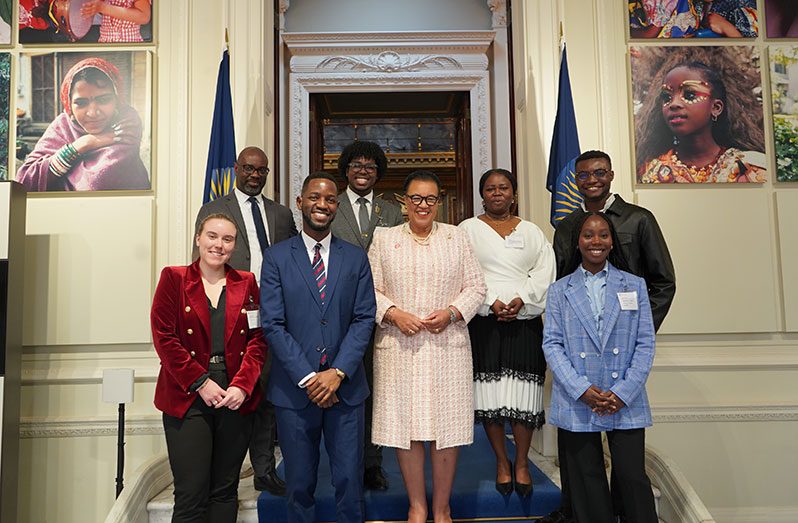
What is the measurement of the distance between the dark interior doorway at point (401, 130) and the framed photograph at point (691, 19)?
291 cm

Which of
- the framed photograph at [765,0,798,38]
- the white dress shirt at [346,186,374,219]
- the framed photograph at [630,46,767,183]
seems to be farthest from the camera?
the framed photograph at [765,0,798,38]

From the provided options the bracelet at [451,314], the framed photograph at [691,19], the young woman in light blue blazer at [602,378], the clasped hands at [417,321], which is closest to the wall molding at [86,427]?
the clasped hands at [417,321]

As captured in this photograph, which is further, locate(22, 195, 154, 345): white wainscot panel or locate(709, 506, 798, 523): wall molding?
locate(22, 195, 154, 345): white wainscot panel

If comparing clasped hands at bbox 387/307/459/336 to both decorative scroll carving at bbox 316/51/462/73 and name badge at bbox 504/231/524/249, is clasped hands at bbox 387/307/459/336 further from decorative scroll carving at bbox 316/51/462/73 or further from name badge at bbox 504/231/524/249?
decorative scroll carving at bbox 316/51/462/73

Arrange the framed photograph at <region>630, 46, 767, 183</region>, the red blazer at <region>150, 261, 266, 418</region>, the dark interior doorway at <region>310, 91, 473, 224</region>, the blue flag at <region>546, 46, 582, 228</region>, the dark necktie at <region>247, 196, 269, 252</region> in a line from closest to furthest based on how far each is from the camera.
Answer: the red blazer at <region>150, 261, 266, 418</region> < the dark necktie at <region>247, 196, 269, 252</region> < the blue flag at <region>546, 46, 582, 228</region> < the framed photograph at <region>630, 46, 767, 183</region> < the dark interior doorway at <region>310, 91, 473, 224</region>

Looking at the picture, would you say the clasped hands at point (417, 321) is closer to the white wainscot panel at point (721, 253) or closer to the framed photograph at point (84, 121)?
the white wainscot panel at point (721, 253)

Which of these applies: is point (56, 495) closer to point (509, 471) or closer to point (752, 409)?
point (509, 471)

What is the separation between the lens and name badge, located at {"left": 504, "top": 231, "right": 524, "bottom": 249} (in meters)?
3.19

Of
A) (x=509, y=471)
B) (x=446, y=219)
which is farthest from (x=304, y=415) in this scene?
(x=446, y=219)

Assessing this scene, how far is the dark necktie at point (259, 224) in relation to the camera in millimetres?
3371

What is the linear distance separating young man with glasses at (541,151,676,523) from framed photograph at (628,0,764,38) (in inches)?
73.3

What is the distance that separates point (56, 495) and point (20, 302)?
1317 millimetres

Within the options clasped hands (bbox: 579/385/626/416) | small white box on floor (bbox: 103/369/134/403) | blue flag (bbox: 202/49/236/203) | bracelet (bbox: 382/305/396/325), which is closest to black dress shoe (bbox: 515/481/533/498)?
clasped hands (bbox: 579/385/626/416)

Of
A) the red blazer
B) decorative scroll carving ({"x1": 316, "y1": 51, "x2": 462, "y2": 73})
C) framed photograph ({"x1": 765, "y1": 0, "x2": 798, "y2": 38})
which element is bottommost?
the red blazer
